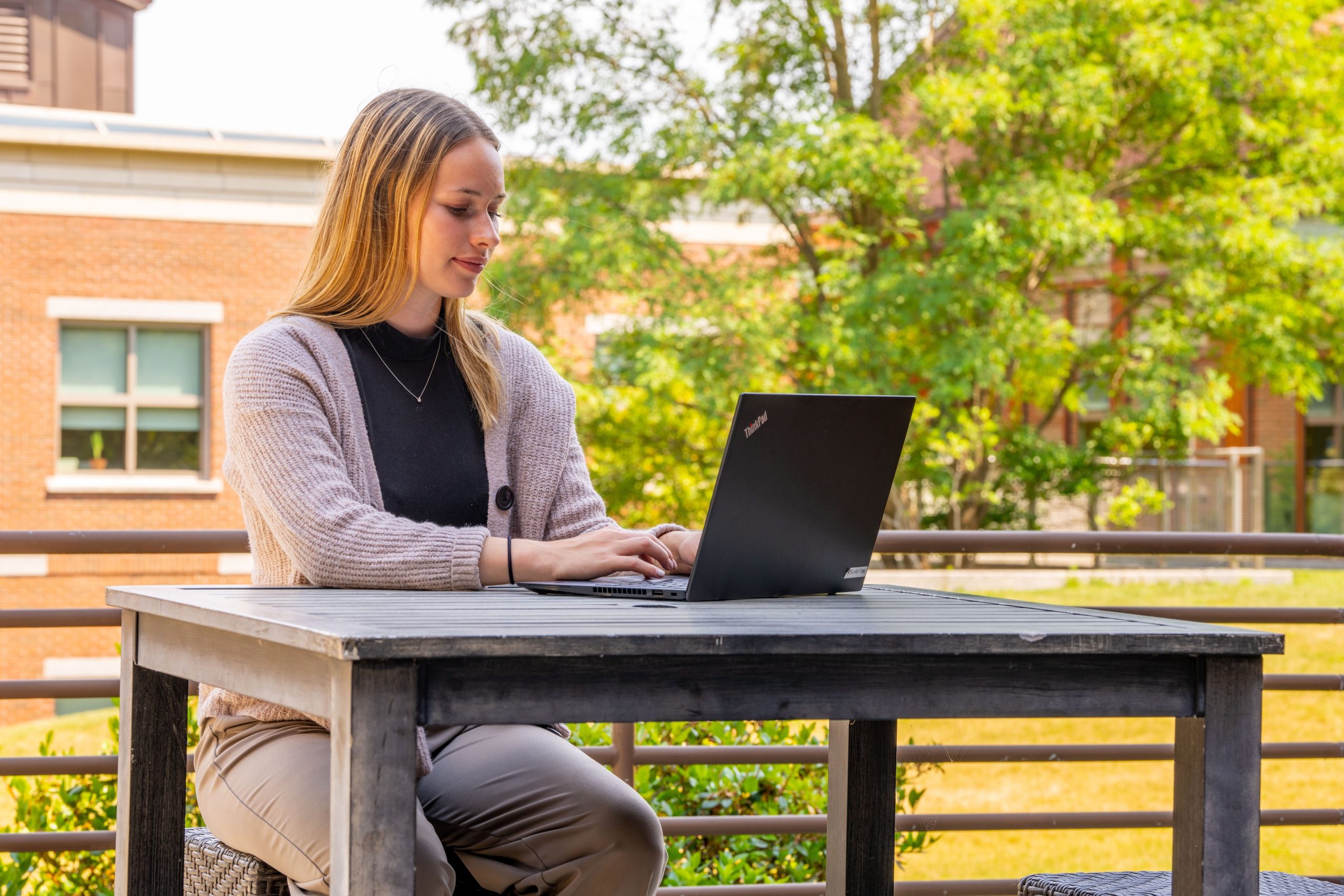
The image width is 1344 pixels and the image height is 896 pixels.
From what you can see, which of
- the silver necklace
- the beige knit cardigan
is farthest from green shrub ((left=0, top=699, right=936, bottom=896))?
the silver necklace

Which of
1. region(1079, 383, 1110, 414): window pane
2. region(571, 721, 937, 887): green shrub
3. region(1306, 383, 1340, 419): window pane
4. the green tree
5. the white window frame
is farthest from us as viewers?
region(1306, 383, 1340, 419): window pane

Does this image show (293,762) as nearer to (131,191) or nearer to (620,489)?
(620,489)

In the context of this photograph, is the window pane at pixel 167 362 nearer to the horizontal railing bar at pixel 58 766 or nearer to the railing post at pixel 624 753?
the horizontal railing bar at pixel 58 766

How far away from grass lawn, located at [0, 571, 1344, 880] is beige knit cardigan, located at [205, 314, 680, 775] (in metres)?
2.86

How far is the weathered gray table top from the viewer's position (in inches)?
51.6

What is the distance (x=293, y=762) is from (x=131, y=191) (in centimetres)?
1353

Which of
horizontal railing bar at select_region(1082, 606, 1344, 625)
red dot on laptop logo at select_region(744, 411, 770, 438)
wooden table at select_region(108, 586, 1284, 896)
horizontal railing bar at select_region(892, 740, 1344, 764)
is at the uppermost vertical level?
red dot on laptop logo at select_region(744, 411, 770, 438)

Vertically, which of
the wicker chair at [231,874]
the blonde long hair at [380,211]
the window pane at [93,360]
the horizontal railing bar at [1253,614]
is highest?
the window pane at [93,360]

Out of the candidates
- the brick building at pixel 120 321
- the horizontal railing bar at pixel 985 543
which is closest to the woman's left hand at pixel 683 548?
the horizontal railing bar at pixel 985 543

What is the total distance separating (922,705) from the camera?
1.46 meters

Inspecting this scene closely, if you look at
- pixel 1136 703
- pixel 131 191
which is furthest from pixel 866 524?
pixel 131 191

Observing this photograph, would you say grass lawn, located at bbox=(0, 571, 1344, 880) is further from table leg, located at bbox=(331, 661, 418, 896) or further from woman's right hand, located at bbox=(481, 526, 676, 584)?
table leg, located at bbox=(331, 661, 418, 896)

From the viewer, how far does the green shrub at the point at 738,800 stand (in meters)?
3.34

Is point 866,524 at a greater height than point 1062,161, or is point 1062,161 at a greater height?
point 1062,161
